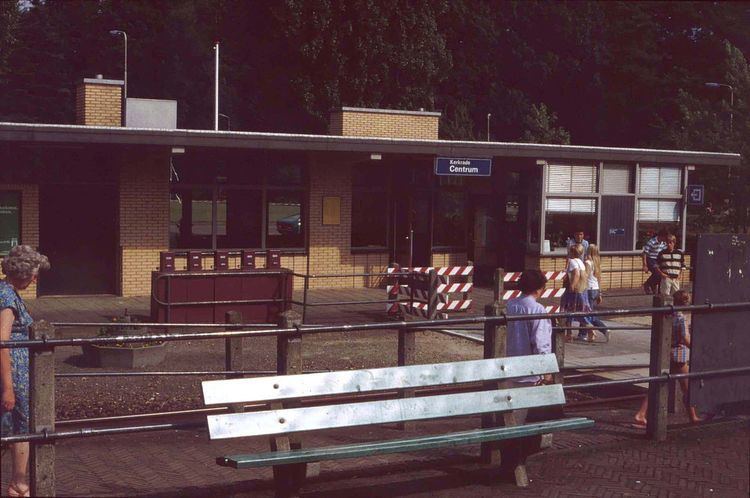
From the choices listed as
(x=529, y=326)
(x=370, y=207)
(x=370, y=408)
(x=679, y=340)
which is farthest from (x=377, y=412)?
(x=370, y=207)

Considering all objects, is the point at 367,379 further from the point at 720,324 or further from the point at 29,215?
the point at 29,215

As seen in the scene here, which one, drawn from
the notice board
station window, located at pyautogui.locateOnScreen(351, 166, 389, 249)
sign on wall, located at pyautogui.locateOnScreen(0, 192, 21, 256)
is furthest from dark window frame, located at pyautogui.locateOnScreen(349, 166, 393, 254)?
the notice board

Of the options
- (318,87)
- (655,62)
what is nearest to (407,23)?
(318,87)

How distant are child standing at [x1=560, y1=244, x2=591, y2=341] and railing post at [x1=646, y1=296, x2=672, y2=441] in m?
7.78

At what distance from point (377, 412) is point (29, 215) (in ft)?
54.2

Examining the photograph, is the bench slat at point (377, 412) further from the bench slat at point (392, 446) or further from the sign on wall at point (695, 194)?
the sign on wall at point (695, 194)

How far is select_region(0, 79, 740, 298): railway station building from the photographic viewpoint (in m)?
21.2

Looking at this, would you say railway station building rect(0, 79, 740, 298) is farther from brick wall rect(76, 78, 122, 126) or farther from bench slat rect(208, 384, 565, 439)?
bench slat rect(208, 384, 565, 439)

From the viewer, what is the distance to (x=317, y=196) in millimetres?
24281

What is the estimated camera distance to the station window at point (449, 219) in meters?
26.4

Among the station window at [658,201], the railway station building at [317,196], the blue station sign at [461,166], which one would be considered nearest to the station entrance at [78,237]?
the railway station building at [317,196]

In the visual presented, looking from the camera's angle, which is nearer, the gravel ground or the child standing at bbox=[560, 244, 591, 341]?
the gravel ground

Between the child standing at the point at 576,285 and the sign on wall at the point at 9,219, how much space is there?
1172cm

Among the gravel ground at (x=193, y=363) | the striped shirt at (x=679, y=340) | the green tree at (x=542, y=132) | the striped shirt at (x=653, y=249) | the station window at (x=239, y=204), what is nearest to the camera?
the striped shirt at (x=679, y=340)
